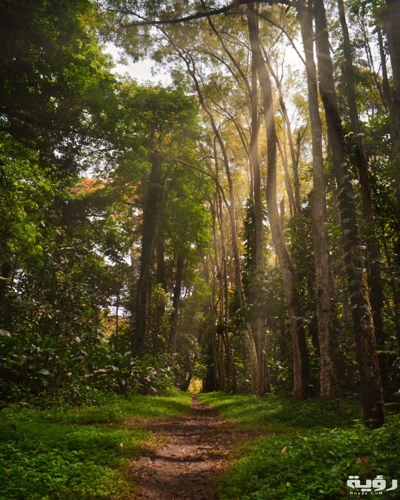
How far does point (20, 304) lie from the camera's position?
45.6 ft

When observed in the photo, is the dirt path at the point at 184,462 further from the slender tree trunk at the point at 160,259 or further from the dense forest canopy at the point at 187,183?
the slender tree trunk at the point at 160,259

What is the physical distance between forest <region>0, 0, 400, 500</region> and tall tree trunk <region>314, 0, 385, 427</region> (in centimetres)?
3

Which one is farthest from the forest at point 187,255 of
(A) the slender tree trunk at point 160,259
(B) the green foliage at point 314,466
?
(A) the slender tree trunk at point 160,259

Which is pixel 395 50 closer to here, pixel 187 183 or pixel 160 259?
pixel 187 183

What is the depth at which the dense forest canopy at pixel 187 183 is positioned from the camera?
908cm

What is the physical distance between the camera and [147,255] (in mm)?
20250

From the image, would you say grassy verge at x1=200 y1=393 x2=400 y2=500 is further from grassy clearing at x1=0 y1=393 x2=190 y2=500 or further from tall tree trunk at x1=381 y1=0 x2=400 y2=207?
tall tree trunk at x1=381 y1=0 x2=400 y2=207

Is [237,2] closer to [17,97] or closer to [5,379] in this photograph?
[17,97]

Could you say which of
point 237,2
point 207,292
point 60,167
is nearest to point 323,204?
point 237,2

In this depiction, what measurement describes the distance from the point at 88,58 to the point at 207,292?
21.1m

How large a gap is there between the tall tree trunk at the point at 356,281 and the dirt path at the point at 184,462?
256 centimetres

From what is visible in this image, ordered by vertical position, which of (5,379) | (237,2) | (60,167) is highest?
(60,167)

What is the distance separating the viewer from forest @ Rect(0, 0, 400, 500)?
18.1 feet

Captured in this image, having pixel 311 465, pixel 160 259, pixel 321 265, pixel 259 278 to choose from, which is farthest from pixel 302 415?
pixel 160 259
